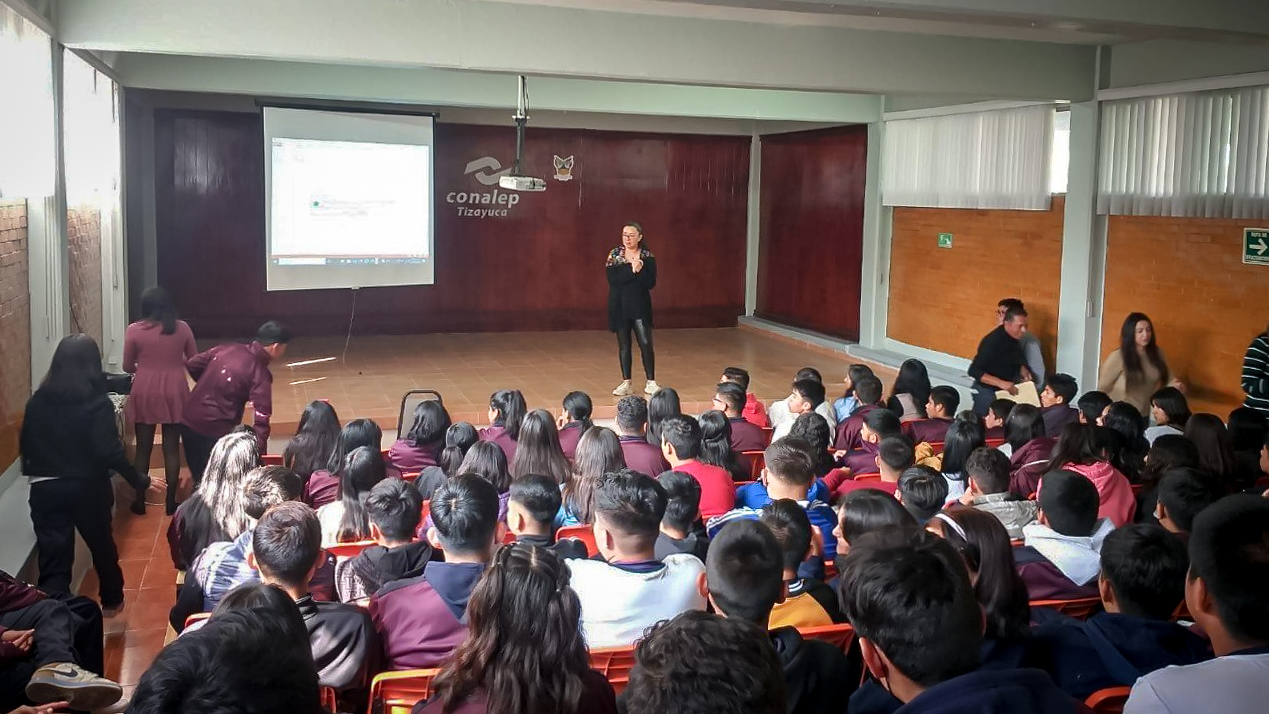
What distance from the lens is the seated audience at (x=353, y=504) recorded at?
3.65m

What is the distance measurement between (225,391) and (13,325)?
103 centimetres

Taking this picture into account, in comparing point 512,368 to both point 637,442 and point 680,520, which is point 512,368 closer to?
point 637,442

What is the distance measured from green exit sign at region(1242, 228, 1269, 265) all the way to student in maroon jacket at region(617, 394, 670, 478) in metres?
4.42

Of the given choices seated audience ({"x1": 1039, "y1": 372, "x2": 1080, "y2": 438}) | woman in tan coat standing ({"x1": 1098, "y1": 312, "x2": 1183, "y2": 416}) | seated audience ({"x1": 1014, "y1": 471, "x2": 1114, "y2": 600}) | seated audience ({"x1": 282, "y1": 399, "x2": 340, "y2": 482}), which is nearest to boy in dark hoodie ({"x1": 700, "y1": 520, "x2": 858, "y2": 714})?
seated audience ({"x1": 1014, "y1": 471, "x2": 1114, "y2": 600})

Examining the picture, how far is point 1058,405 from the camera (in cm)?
580

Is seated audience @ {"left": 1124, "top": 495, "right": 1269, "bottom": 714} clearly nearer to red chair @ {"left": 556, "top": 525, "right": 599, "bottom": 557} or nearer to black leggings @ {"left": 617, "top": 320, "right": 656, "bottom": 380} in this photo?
red chair @ {"left": 556, "top": 525, "right": 599, "bottom": 557}

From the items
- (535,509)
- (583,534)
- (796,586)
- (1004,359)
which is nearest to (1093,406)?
(1004,359)

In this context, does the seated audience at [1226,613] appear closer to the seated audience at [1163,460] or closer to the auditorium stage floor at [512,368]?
the seated audience at [1163,460]

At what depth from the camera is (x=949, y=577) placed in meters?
1.76

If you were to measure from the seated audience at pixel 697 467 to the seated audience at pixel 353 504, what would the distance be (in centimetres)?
109

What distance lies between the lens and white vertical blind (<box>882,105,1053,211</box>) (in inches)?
342

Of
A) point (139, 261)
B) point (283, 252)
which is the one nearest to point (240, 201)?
point (139, 261)

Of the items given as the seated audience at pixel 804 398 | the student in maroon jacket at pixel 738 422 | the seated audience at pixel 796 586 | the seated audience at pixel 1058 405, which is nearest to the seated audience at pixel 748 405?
the seated audience at pixel 804 398

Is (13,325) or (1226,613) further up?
(13,325)
